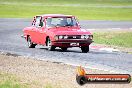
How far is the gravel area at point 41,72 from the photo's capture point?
472 inches

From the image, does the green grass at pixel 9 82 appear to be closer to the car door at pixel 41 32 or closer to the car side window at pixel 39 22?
the car door at pixel 41 32

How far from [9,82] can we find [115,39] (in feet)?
63.1

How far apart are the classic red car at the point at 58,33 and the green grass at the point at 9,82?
25.4 ft

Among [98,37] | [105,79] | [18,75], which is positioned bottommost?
[98,37]

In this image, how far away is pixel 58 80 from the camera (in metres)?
12.7

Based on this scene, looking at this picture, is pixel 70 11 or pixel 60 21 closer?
pixel 60 21

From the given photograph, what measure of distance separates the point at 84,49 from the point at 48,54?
2.14 m

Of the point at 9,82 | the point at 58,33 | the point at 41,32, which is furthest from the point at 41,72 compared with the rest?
the point at 41,32

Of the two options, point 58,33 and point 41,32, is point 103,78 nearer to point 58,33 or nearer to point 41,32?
point 58,33

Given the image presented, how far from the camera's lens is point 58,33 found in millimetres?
21328

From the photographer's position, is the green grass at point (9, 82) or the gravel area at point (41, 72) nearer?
the green grass at point (9, 82)

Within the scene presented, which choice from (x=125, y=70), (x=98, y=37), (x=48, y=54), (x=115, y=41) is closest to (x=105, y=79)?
(x=125, y=70)

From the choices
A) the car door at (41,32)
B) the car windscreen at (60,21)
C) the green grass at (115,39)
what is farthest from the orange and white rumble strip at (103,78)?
the green grass at (115,39)

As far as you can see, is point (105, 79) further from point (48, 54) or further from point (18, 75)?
point (48, 54)
